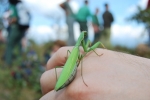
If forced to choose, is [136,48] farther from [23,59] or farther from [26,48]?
[23,59]

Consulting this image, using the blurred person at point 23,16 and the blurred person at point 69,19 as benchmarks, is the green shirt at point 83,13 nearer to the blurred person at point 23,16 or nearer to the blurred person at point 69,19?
the blurred person at point 69,19

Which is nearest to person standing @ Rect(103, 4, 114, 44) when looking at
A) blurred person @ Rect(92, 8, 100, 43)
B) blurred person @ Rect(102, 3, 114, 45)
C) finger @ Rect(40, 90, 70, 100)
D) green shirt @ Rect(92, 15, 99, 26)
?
blurred person @ Rect(102, 3, 114, 45)

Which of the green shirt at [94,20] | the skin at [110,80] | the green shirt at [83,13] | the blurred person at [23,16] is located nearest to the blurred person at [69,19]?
the green shirt at [83,13]

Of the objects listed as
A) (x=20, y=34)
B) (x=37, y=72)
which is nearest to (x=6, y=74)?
(x=37, y=72)

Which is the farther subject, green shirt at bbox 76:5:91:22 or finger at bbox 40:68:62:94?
green shirt at bbox 76:5:91:22

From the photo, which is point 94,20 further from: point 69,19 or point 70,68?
point 70,68

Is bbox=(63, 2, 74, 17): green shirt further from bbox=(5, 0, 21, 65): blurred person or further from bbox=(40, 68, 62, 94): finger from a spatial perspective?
bbox=(40, 68, 62, 94): finger
